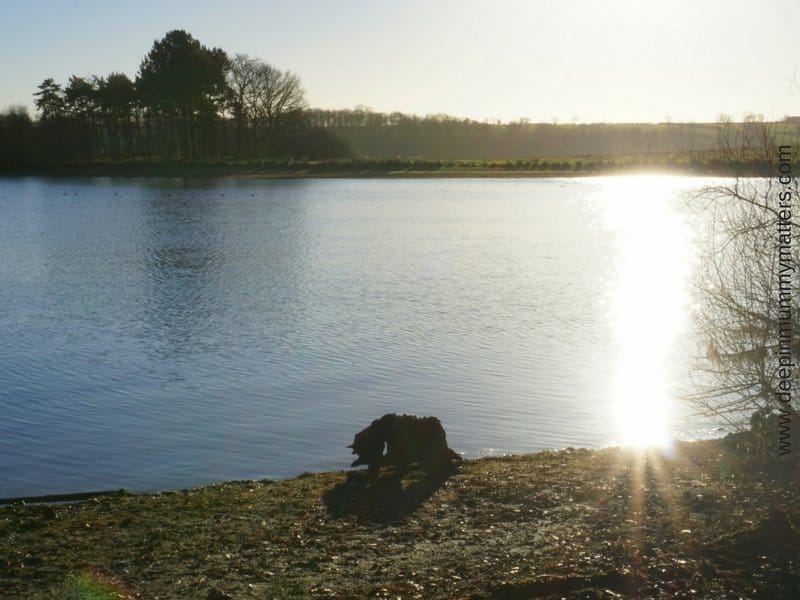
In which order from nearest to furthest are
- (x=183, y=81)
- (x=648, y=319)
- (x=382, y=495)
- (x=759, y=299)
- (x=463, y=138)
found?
(x=759, y=299) < (x=382, y=495) < (x=648, y=319) < (x=183, y=81) < (x=463, y=138)

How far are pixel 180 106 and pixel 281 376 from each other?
92.5 metres

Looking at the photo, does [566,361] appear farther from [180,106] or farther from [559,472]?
[180,106]

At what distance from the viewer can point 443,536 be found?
861 centimetres

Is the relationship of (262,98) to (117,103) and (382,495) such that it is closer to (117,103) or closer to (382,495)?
(117,103)

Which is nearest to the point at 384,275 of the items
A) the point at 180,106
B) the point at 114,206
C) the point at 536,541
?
the point at 536,541

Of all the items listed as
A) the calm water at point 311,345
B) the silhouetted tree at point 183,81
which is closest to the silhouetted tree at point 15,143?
the silhouetted tree at point 183,81

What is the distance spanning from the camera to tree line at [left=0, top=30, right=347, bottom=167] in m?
104

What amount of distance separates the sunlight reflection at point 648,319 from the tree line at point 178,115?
6536 centimetres

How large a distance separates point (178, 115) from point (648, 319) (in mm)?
92967

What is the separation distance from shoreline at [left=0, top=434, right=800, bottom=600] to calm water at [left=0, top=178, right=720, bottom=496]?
6.28ft

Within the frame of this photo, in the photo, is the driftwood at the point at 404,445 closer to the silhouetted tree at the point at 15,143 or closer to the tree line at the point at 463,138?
the silhouetted tree at the point at 15,143

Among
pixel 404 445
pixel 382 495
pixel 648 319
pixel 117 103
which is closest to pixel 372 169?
pixel 117 103

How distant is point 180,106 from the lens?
103312 mm

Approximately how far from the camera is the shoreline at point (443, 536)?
23.9ft
